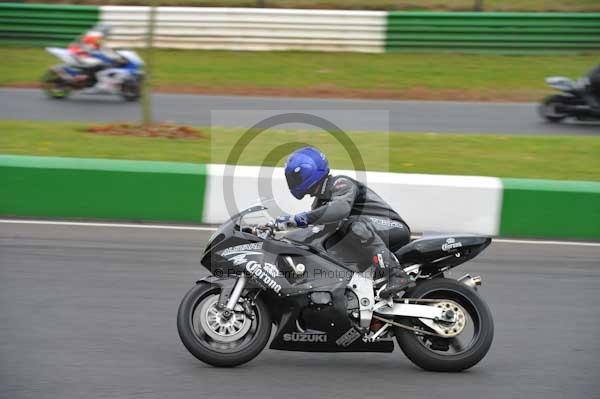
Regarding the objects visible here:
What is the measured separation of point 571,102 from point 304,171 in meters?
11.3

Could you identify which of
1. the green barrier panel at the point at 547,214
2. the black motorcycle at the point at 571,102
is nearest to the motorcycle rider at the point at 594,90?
the black motorcycle at the point at 571,102

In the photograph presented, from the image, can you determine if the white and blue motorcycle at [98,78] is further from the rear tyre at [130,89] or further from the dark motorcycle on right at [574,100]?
the dark motorcycle on right at [574,100]

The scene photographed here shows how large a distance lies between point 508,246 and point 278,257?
404 centimetres

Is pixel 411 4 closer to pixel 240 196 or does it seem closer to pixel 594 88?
pixel 594 88

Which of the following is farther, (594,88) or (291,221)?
(594,88)

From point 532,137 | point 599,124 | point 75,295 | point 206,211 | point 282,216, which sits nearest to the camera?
point 282,216

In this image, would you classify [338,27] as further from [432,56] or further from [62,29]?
[62,29]

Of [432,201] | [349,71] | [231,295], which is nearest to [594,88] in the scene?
[349,71]

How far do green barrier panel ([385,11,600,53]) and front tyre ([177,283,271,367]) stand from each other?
15908 millimetres

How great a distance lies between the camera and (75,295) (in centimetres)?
721

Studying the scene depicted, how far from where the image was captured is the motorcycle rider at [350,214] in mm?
Answer: 5469

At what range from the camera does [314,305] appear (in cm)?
558

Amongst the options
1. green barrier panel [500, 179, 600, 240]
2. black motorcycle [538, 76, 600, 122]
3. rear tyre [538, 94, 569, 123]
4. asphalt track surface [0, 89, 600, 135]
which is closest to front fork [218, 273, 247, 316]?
green barrier panel [500, 179, 600, 240]

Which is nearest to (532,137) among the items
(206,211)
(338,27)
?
(206,211)
